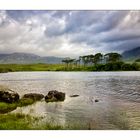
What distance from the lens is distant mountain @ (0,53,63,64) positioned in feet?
25.6

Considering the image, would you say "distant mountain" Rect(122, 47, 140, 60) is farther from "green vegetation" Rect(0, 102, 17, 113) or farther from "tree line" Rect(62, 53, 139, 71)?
"green vegetation" Rect(0, 102, 17, 113)

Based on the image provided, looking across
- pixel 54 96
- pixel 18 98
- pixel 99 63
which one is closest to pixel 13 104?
pixel 18 98

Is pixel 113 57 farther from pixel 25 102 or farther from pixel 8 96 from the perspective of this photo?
pixel 8 96

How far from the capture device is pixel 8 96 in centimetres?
794

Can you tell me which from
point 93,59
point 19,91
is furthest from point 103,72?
point 19,91

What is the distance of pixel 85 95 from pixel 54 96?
0.48m

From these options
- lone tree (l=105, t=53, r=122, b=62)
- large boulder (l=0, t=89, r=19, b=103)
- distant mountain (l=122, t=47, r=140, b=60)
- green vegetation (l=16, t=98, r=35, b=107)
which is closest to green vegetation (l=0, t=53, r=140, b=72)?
lone tree (l=105, t=53, r=122, b=62)

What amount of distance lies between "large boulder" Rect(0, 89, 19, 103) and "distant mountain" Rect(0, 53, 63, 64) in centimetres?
46

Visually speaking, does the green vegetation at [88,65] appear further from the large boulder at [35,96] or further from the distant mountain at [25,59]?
the large boulder at [35,96]

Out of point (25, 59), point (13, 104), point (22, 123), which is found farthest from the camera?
point (13, 104)

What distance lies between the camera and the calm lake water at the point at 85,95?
7.66m
